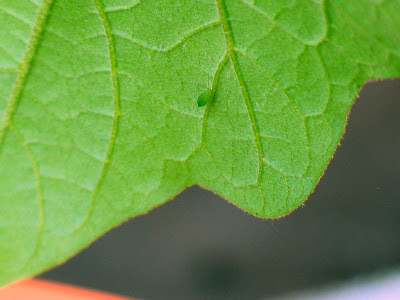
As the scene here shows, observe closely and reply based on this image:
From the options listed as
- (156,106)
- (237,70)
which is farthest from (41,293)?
(237,70)

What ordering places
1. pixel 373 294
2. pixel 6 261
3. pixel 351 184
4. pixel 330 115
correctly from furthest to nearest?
1. pixel 351 184
2. pixel 373 294
3. pixel 6 261
4. pixel 330 115

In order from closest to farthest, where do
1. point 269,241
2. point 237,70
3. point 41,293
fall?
point 237,70
point 41,293
point 269,241

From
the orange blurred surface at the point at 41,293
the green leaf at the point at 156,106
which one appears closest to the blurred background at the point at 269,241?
the orange blurred surface at the point at 41,293

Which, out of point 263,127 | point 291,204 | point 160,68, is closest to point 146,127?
point 160,68

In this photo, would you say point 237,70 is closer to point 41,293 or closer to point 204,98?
point 204,98

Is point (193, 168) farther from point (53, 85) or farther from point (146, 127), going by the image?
point (53, 85)
